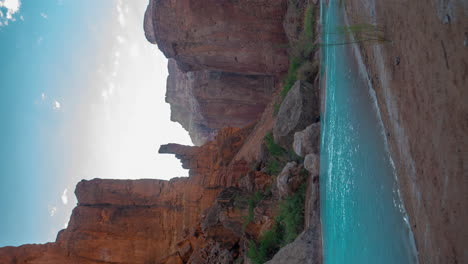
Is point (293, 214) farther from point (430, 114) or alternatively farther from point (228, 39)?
point (228, 39)

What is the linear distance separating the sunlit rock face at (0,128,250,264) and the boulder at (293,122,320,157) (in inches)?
191

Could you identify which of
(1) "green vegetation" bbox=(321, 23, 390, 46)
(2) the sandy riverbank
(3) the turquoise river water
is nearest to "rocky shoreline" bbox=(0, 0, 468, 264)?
(2) the sandy riverbank

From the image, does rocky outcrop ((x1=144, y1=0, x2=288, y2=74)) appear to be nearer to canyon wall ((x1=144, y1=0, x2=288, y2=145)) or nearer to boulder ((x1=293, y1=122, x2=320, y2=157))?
canyon wall ((x1=144, y1=0, x2=288, y2=145))

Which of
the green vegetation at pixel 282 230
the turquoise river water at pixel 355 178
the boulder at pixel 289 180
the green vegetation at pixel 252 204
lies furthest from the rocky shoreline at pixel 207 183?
the turquoise river water at pixel 355 178

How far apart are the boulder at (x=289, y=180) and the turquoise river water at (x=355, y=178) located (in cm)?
104

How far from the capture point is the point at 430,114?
3143 millimetres

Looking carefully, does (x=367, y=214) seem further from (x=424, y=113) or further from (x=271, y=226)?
(x=271, y=226)

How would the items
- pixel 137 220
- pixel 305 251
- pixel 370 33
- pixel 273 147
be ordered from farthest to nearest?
pixel 137 220 < pixel 273 147 < pixel 305 251 < pixel 370 33

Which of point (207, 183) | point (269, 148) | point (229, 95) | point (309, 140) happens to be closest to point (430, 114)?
point (309, 140)

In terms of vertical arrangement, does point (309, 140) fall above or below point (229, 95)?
below

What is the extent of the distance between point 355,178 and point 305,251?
1.50 meters

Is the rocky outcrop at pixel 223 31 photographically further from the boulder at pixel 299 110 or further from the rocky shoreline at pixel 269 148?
the boulder at pixel 299 110

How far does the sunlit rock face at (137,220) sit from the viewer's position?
1302cm

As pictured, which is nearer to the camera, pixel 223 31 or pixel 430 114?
pixel 430 114
